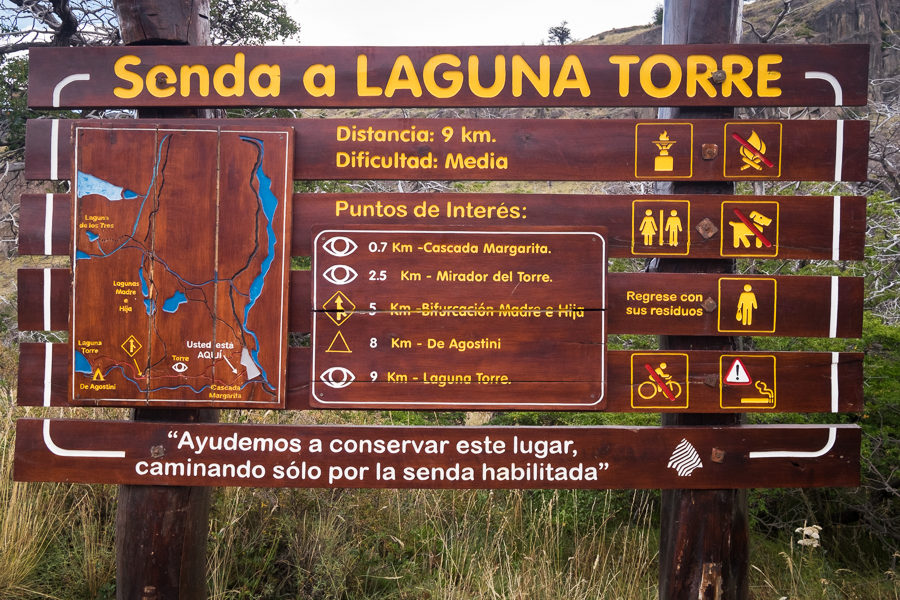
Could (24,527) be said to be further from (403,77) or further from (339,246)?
(403,77)

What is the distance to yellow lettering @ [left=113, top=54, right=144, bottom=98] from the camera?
318 centimetres

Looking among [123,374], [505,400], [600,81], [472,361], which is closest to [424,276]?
[472,361]

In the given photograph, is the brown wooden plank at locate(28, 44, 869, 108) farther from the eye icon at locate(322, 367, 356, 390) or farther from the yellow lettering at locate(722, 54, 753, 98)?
the eye icon at locate(322, 367, 356, 390)

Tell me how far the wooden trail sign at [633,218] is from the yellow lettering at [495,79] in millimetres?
511

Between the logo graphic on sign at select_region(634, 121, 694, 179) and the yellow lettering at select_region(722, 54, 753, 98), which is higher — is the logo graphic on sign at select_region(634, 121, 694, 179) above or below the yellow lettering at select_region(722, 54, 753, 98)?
below

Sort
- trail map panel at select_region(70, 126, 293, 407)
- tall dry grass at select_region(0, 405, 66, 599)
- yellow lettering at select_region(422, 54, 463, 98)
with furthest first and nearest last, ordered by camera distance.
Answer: tall dry grass at select_region(0, 405, 66, 599) < yellow lettering at select_region(422, 54, 463, 98) < trail map panel at select_region(70, 126, 293, 407)

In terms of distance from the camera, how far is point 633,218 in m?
3.15

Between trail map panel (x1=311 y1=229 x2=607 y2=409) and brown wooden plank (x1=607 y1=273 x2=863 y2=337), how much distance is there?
22 cm

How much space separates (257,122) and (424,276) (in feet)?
3.59

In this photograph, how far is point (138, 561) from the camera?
3158 mm

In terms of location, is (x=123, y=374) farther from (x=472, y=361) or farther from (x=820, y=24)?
(x=820, y=24)

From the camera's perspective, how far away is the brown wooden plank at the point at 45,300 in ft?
10.3

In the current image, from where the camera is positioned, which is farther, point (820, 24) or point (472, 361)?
point (820, 24)

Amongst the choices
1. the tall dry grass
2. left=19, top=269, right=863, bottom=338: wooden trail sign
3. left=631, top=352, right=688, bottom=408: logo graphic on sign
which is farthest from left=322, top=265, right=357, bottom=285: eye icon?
the tall dry grass
